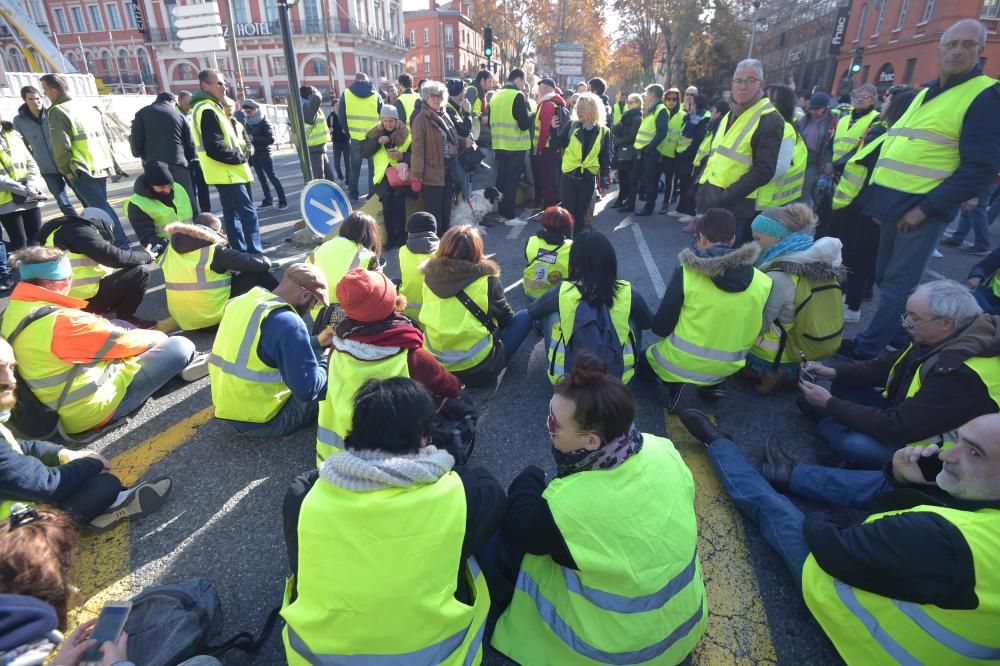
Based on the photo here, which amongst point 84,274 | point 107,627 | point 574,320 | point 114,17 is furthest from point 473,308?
point 114,17

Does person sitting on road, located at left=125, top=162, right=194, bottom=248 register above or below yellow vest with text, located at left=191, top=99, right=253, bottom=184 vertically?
below

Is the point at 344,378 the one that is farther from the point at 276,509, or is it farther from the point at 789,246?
the point at 789,246

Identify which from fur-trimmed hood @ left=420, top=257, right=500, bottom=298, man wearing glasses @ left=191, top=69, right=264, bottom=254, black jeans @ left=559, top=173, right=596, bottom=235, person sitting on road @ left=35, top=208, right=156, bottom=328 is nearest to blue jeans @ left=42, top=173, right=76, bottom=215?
man wearing glasses @ left=191, top=69, right=264, bottom=254

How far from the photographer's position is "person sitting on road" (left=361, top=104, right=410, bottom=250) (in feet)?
21.4

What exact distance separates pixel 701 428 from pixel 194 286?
13.0 feet

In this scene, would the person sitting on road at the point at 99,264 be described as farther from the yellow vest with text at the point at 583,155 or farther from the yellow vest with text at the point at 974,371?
the yellow vest with text at the point at 974,371

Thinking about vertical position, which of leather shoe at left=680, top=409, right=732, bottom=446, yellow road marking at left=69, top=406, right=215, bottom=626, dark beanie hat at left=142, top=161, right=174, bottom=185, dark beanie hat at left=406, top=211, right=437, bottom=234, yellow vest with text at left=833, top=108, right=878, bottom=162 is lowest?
yellow road marking at left=69, top=406, right=215, bottom=626

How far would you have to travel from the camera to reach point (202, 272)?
407 cm

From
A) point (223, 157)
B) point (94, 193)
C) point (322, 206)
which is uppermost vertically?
point (223, 157)

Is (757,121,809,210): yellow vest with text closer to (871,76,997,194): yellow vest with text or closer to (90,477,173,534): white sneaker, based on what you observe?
(871,76,997,194): yellow vest with text

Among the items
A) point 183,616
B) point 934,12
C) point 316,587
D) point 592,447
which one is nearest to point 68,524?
point 183,616

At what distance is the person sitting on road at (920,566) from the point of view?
1.45 metres

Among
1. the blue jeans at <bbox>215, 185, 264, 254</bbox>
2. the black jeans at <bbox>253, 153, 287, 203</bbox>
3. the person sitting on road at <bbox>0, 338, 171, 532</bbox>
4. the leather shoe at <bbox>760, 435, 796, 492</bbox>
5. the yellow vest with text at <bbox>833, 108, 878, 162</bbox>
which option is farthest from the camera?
the black jeans at <bbox>253, 153, 287, 203</bbox>

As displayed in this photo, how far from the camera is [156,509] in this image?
8.29 feet
